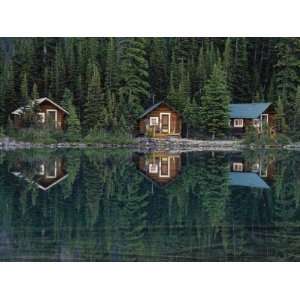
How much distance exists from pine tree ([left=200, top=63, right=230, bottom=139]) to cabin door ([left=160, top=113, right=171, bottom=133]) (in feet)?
1.28

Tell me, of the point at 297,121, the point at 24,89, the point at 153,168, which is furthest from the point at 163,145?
the point at 24,89

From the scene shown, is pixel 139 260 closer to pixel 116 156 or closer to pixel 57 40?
pixel 116 156

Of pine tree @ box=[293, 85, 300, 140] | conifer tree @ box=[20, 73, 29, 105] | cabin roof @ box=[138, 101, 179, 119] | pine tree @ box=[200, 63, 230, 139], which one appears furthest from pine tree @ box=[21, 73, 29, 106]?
pine tree @ box=[293, 85, 300, 140]

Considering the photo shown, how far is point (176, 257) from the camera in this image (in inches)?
241

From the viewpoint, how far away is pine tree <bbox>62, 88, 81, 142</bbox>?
291 inches

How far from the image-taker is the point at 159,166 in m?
7.31

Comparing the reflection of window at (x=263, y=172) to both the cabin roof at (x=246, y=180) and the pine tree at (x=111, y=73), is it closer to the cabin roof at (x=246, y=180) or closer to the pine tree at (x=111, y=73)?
the cabin roof at (x=246, y=180)

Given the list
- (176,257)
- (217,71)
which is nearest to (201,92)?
(217,71)

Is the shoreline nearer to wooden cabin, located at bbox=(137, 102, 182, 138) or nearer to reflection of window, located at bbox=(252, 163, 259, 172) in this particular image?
wooden cabin, located at bbox=(137, 102, 182, 138)

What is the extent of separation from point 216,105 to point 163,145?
731 millimetres

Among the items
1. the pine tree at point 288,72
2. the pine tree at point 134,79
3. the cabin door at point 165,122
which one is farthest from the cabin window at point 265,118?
the pine tree at point 134,79

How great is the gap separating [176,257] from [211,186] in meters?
1.26

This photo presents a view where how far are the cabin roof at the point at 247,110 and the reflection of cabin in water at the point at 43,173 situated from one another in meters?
1.96

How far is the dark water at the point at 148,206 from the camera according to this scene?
6.24 metres
